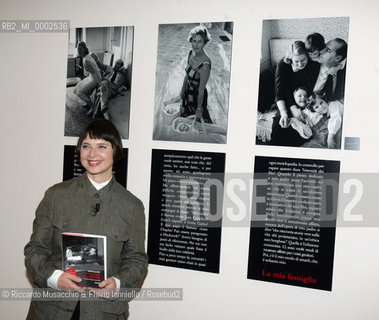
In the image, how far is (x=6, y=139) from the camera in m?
3.33

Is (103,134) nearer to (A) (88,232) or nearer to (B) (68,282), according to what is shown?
(A) (88,232)

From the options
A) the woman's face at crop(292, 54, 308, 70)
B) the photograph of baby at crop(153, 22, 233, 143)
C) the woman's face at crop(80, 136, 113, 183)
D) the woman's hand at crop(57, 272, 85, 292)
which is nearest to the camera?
the woman's hand at crop(57, 272, 85, 292)

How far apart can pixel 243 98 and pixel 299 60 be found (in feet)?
1.40

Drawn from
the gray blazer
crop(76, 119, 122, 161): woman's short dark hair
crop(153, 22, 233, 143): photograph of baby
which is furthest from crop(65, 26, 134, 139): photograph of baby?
the gray blazer

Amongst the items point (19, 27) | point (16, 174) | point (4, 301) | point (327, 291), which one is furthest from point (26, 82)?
point (327, 291)

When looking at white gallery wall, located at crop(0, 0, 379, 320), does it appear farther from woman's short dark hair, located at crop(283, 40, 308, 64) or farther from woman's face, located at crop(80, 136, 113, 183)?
woman's face, located at crop(80, 136, 113, 183)

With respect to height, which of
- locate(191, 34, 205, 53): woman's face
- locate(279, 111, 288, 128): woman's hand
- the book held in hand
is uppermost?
locate(191, 34, 205, 53): woman's face

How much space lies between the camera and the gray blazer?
208 cm

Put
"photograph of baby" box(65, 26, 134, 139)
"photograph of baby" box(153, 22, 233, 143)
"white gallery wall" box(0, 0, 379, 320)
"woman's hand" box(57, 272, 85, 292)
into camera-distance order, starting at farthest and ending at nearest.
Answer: "photograph of baby" box(65, 26, 134, 139)
"photograph of baby" box(153, 22, 233, 143)
"white gallery wall" box(0, 0, 379, 320)
"woman's hand" box(57, 272, 85, 292)

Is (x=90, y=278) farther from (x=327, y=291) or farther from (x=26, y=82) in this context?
(x=26, y=82)

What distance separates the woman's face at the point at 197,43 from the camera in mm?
2822

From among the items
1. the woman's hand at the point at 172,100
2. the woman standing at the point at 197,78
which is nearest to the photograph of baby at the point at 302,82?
the woman standing at the point at 197,78

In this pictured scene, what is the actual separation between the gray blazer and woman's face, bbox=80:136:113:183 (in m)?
0.06

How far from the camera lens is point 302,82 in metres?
2.60
